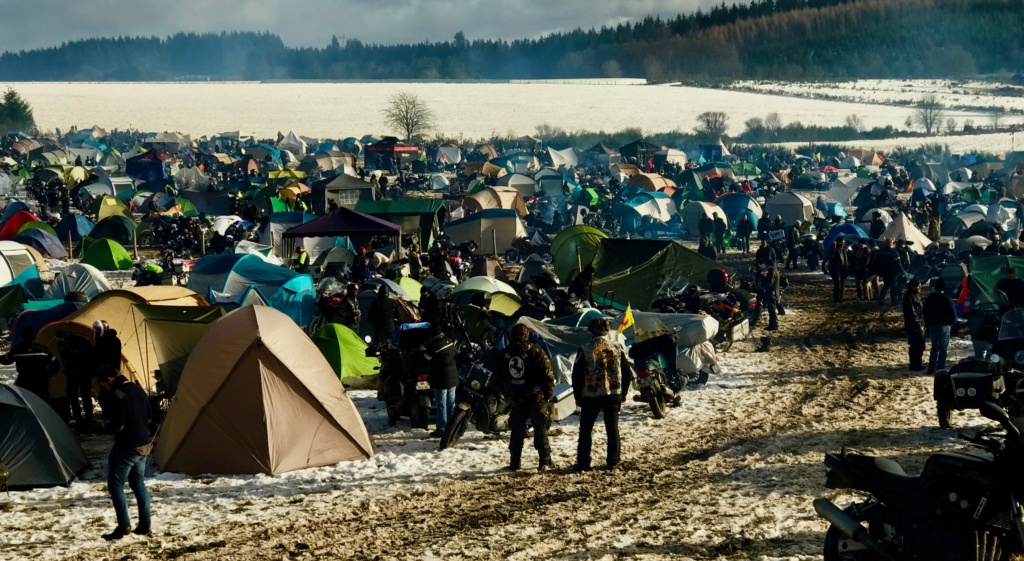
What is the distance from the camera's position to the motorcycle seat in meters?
6.35

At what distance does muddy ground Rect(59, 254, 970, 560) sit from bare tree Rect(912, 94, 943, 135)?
76.0m

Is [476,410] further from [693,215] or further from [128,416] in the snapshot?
[693,215]

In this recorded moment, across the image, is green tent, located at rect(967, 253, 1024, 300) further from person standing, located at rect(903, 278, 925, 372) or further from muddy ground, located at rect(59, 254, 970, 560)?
muddy ground, located at rect(59, 254, 970, 560)

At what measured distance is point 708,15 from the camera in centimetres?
16262

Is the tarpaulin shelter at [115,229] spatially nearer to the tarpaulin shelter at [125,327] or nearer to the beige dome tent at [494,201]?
the beige dome tent at [494,201]

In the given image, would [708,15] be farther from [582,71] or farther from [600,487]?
[600,487]

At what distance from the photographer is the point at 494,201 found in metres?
33.5

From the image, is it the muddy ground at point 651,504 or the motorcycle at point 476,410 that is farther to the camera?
the motorcycle at point 476,410

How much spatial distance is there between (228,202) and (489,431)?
25575 millimetres

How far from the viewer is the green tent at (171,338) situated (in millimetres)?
11523

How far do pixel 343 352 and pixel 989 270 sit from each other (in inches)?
389

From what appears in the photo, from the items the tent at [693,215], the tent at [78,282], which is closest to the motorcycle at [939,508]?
the tent at [78,282]

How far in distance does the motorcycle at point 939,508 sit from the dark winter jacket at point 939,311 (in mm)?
6844

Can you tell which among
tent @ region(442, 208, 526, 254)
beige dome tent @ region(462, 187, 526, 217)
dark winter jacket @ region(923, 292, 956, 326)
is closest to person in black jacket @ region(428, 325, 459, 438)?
dark winter jacket @ region(923, 292, 956, 326)
